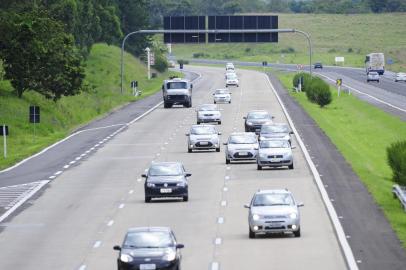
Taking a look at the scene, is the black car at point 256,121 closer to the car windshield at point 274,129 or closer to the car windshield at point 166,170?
the car windshield at point 274,129

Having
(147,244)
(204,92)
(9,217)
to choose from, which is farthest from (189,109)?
(147,244)

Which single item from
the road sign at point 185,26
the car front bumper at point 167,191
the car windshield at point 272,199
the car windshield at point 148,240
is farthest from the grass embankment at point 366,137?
the road sign at point 185,26

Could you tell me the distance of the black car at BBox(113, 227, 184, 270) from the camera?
29516mm

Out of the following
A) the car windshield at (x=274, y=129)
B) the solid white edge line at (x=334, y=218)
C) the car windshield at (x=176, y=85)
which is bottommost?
the solid white edge line at (x=334, y=218)

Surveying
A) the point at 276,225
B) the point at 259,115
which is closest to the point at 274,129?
the point at 259,115

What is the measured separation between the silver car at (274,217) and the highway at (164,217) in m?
0.34

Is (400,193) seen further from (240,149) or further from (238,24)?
(238,24)

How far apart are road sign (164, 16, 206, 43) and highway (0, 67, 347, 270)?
229ft

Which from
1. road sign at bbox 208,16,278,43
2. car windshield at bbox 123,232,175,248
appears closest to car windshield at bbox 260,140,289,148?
car windshield at bbox 123,232,175,248

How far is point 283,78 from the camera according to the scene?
190 m

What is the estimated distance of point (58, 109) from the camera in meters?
107

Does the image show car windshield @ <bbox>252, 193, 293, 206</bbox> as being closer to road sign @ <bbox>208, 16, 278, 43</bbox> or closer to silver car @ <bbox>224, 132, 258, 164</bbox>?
silver car @ <bbox>224, 132, 258, 164</bbox>

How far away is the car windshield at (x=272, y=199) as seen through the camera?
38.3 m

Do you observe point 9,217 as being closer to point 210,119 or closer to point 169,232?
point 169,232
